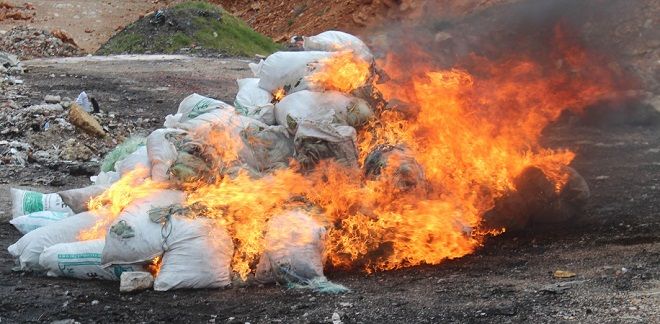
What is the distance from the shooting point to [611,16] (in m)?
8.15

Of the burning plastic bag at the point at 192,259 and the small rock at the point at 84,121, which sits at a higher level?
the small rock at the point at 84,121

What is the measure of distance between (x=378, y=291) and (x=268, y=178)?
1.10 m

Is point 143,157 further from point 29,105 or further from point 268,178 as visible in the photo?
point 29,105

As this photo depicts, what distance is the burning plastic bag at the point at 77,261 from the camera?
489 cm

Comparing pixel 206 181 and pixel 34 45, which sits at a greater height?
pixel 34 45

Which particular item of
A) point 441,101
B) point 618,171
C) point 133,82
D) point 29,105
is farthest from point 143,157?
point 133,82

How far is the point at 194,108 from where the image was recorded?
5980mm

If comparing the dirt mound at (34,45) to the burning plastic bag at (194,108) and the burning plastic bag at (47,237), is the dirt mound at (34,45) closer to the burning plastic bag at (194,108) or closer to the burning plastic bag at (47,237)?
the burning plastic bag at (194,108)

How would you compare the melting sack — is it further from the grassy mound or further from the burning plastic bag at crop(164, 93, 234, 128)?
the grassy mound

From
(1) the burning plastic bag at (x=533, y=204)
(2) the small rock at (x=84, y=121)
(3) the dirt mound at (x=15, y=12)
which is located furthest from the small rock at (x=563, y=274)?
(3) the dirt mound at (x=15, y=12)

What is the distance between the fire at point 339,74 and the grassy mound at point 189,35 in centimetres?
984

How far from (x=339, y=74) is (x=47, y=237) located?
2.24m

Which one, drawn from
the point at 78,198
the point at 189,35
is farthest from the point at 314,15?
the point at 78,198

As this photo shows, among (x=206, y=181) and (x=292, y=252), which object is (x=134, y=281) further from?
(x=292, y=252)
